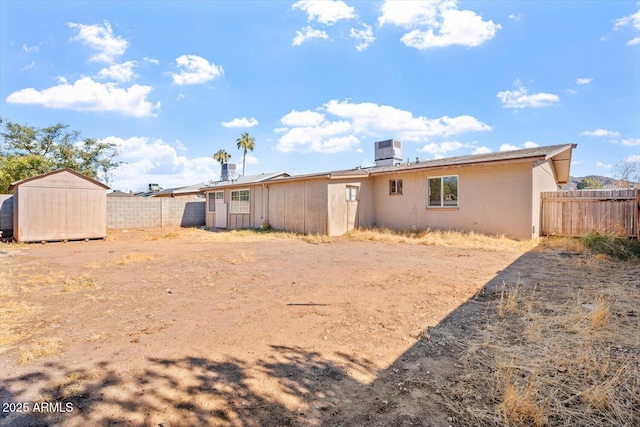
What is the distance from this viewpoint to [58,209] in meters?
11.8

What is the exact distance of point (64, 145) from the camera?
2416 centimetres

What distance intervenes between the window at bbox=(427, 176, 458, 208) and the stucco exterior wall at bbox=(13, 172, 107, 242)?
13.5 metres

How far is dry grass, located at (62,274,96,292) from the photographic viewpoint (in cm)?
505

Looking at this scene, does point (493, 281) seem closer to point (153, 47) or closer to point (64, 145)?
point (153, 47)

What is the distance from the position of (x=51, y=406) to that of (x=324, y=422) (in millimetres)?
1817

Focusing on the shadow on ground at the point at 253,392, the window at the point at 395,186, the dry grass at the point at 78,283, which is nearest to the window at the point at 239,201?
the window at the point at 395,186

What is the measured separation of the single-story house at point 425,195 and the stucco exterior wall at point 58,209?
23.0 ft

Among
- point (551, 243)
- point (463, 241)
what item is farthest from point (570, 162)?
point (463, 241)

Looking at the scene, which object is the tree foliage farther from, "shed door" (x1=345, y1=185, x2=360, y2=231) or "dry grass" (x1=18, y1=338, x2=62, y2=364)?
"dry grass" (x1=18, y1=338, x2=62, y2=364)

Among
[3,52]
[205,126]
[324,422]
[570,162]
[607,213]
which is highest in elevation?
[3,52]

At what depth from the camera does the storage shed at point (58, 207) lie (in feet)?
36.9

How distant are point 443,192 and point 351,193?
3.84 meters

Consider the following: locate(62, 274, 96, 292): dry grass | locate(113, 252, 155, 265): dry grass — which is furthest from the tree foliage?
locate(62, 274, 96, 292): dry grass

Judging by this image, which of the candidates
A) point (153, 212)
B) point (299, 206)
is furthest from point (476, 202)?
point (153, 212)
